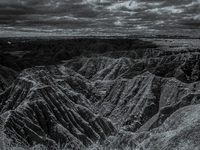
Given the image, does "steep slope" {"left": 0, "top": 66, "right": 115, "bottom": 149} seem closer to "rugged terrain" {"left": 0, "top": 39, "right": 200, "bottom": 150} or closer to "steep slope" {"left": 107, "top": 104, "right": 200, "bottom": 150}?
"rugged terrain" {"left": 0, "top": 39, "right": 200, "bottom": 150}

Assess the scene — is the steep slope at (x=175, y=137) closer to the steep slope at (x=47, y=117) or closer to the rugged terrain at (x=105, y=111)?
the rugged terrain at (x=105, y=111)

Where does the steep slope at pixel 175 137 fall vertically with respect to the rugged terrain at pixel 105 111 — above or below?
above

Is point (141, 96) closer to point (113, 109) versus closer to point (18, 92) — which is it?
point (113, 109)

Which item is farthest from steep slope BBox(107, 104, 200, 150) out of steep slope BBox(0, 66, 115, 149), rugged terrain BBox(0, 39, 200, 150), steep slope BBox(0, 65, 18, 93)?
steep slope BBox(0, 65, 18, 93)

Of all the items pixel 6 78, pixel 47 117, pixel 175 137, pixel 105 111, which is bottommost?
pixel 105 111

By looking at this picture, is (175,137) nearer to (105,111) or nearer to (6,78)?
(105,111)

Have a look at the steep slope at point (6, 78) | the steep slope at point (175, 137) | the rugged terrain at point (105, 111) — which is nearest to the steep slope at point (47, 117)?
the rugged terrain at point (105, 111)

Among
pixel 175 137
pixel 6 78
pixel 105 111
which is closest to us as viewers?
pixel 175 137

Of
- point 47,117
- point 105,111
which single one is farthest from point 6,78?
point 47,117
